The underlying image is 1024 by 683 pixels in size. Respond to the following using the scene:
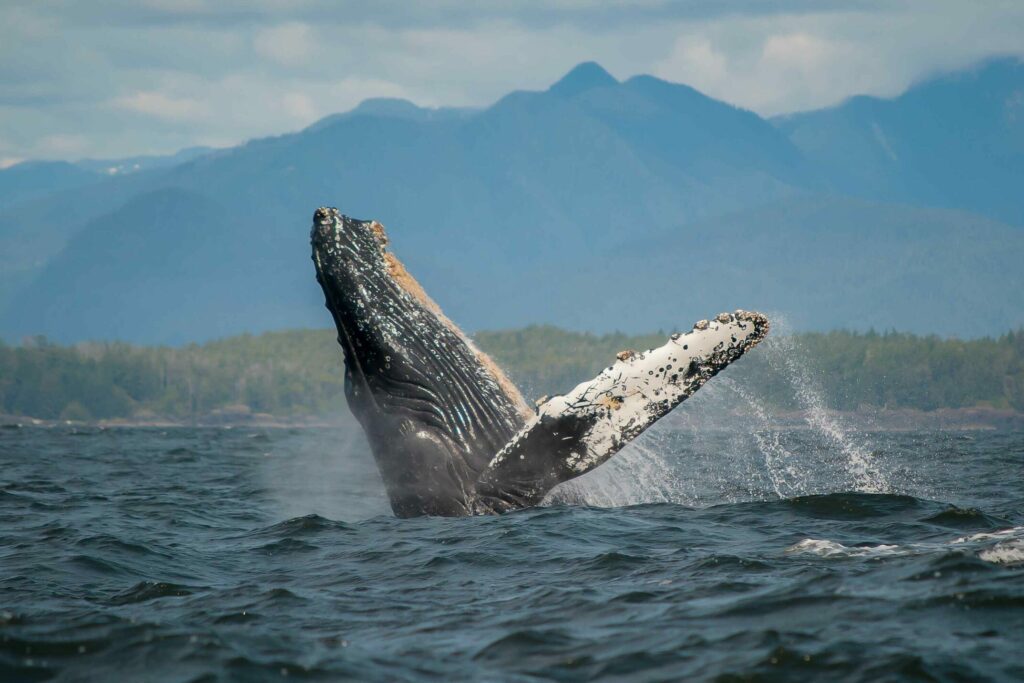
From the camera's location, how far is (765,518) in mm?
11062

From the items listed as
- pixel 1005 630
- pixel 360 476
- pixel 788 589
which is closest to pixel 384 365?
pixel 788 589

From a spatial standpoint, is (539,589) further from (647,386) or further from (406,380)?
(406,380)

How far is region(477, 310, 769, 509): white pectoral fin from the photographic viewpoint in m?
9.48

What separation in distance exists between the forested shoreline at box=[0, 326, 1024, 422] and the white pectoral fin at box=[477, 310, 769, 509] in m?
76.1

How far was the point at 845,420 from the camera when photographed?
224 feet

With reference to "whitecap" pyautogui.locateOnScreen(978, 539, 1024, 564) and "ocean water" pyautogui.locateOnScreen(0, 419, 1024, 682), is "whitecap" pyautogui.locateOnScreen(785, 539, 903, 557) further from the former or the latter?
"whitecap" pyautogui.locateOnScreen(978, 539, 1024, 564)

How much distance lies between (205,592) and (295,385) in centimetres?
10790

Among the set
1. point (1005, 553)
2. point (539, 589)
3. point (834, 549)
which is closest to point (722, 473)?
point (834, 549)

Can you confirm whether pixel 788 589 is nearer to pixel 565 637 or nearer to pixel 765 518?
pixel 565 637

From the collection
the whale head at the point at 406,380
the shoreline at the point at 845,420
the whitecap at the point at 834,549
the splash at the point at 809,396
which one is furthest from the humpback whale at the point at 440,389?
the shoreline at the point at 845,420

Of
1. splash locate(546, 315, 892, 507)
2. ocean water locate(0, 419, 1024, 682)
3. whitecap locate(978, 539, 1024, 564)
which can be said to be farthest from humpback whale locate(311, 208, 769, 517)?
whitecap locate(978, 539, 1024, 564)

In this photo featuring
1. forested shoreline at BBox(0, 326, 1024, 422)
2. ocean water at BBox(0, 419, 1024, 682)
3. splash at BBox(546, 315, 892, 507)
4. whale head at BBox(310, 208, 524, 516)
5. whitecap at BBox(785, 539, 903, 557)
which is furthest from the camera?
forested shoreline at BBox(0, 326, 1024, 422)

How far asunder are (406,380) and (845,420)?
199 feet

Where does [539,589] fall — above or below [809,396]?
below
